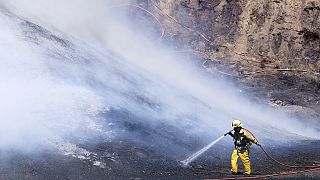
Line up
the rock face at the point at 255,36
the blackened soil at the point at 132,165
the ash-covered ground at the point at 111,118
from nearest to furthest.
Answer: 1. the blackened soil at the point at 132,165
2. the ash-covered ground at the point at 111,118
3. the rock face at the point at 255,36

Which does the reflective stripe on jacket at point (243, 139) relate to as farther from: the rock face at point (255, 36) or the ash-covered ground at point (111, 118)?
the rock face at point (255, 36)

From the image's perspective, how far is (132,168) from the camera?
34.0 feet

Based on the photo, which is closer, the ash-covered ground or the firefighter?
the ash-covered ground

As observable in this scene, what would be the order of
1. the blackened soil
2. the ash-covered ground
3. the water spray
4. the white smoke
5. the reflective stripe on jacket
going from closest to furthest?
the blackened soil < the ash-covered ground < the reflective stripe on jacket < the water spray < the white smoke

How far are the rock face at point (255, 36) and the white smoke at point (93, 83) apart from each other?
1.74 metres

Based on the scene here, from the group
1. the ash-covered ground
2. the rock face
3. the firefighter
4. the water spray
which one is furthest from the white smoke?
the firefighter

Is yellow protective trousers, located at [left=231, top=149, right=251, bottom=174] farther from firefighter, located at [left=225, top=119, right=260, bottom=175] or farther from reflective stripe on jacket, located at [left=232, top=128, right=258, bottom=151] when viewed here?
reflective stripe on jacket, located at [left=232, top=128, right=258, bottom=151]

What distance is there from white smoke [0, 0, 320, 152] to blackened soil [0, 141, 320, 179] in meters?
0.99

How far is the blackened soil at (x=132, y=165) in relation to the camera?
31.6ft

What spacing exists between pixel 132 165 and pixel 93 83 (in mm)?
4783

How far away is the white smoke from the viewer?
483 inches

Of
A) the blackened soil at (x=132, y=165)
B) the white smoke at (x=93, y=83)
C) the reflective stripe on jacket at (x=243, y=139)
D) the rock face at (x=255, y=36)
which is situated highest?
the rock face at (x=255, y=36)

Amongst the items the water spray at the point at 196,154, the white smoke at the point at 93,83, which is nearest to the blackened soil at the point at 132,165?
the water spray at the point at 196,154

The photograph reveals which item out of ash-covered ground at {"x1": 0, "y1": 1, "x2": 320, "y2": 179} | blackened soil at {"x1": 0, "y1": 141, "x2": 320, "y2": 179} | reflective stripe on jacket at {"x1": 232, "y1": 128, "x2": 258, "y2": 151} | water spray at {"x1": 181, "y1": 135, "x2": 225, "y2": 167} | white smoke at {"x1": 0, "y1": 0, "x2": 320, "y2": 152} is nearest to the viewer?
blackened soil at {"x1": 0, "y1": 141, "x2": 320, "y2": 179}
